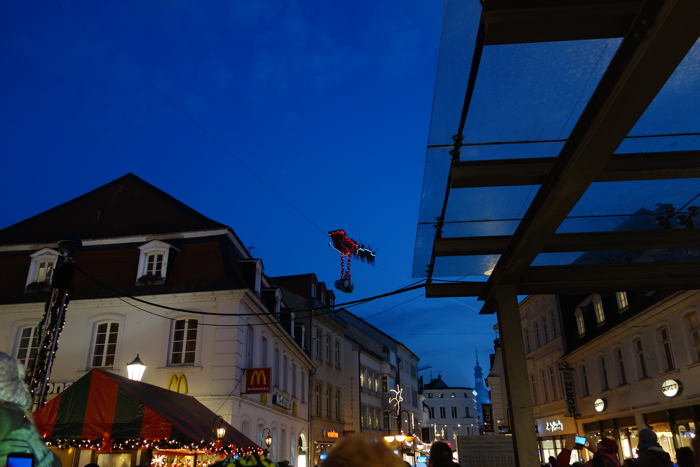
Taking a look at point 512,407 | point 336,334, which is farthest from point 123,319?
point 336,334

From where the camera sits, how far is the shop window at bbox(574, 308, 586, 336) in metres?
28.7

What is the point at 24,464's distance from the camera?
210 centimetres

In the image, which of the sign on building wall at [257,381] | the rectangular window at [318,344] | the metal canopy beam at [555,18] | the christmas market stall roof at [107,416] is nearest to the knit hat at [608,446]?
the metal canopy beam at [555,18]

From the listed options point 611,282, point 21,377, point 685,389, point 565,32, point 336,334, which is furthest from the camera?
point 336,334

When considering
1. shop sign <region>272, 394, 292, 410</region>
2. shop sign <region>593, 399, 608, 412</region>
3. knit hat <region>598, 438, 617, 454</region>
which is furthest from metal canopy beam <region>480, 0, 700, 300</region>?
shop sign <region>593, 399, 608, 412</region>

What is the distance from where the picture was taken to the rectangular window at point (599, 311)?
26.2 metres

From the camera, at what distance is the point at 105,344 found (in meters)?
20.1

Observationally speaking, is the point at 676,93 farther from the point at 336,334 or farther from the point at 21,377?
the point at 336,334

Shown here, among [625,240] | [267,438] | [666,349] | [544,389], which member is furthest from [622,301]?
[625,240]

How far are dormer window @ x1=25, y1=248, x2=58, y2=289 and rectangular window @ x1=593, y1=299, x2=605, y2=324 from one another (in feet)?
77.0

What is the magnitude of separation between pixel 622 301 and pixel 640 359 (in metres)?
2.42

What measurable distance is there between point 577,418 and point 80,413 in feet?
87.9

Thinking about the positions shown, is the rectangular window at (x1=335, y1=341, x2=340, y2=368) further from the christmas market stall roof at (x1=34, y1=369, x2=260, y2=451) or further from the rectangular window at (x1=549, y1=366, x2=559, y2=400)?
the christmas market stall roof at (x1=34, y1=369, x2=260, y2=451)

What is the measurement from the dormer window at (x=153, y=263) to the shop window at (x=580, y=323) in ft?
67.3
